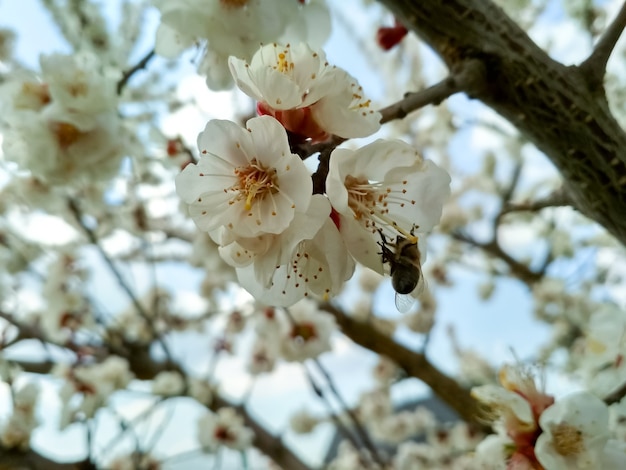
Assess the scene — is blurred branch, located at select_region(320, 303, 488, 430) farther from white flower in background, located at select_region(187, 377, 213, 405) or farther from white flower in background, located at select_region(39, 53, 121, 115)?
white flower in background, located at select_region(39, 53, 121, 115)

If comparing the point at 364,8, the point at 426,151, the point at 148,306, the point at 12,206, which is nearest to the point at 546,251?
the point at 426,151

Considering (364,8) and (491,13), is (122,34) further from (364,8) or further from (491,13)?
(491,13)

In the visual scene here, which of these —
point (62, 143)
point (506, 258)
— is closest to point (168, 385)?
point (62, 143)

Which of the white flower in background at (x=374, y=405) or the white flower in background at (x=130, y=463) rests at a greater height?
the white flower in background at (x=374, y=405)

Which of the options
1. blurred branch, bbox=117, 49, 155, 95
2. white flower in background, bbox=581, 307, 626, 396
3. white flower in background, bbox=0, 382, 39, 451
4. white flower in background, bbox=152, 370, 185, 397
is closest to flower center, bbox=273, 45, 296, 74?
blurred branch, bbox=117, 49, 155, 95

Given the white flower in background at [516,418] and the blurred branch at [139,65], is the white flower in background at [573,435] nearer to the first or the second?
the white flower in background at [516,418]

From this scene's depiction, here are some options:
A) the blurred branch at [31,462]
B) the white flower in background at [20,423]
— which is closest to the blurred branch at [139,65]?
the white flower in background at [20,423]
